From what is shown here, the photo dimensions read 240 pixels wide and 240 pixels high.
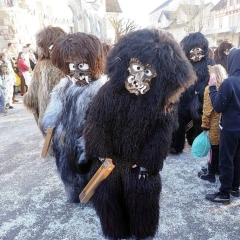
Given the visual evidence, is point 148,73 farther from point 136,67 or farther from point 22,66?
point 22,66

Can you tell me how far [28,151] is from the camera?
13.6 feet

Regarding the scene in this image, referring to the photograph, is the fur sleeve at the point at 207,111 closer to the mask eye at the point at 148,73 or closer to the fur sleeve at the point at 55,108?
the mask eye at the point at 148,73

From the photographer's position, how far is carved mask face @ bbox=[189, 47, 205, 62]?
337 cm

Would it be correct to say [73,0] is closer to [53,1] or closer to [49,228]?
[53,1]

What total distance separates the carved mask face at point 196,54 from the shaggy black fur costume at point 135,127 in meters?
1.89

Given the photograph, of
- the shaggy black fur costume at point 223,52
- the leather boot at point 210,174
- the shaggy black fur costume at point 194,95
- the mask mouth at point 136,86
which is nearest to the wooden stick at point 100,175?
the mask mouth at point 136,86

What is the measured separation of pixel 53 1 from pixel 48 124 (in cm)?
1102

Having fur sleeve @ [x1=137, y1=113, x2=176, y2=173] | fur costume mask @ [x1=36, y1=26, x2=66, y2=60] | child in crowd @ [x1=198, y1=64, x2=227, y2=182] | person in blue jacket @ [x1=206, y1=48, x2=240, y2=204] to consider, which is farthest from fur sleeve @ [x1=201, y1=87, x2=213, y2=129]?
fur costume mask @ [x1=36, y1=26, x2=66, y2=60]

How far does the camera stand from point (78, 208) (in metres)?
2.61

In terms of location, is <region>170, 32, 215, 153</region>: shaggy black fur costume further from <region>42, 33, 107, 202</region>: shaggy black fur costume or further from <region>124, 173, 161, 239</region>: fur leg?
<region>124, 173, 161, 239</region>: fur leg

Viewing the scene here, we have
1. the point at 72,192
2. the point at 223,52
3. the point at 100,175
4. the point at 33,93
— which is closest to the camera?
the point at 100,175

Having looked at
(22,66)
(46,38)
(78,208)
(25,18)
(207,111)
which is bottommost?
(78,208)

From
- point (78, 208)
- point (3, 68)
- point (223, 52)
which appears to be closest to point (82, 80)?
point (78, 208)

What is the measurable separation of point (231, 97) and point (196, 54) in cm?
131
